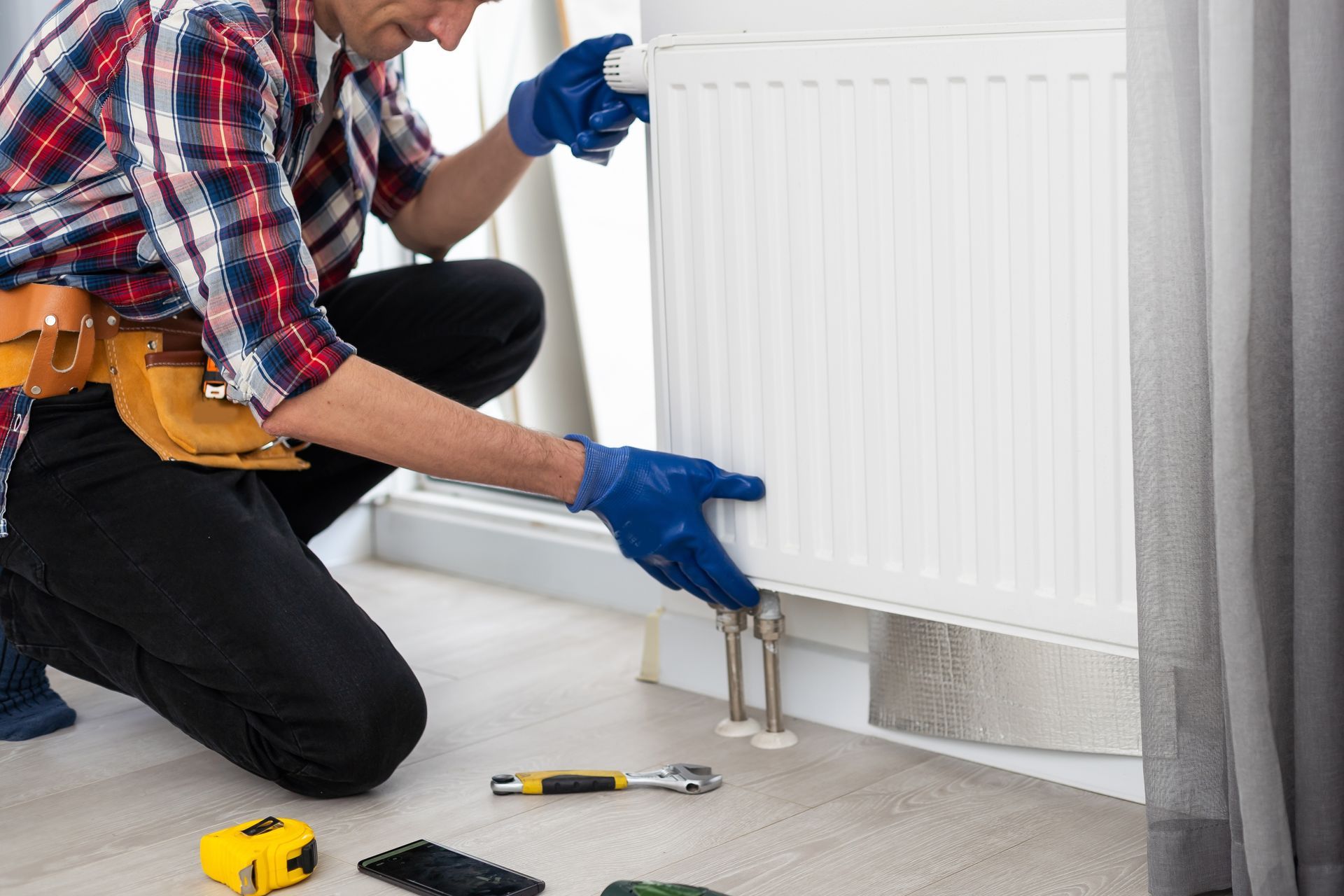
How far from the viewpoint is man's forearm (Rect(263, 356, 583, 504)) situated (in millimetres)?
1243

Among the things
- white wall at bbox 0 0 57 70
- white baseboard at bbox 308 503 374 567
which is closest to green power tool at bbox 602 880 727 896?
white baseboard at bbox 308 503 374 567

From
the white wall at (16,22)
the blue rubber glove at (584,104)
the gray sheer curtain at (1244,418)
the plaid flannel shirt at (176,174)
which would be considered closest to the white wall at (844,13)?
the blue rubber glove at (584,104)

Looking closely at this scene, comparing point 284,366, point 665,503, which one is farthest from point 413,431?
point 665,503

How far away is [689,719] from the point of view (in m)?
1.54

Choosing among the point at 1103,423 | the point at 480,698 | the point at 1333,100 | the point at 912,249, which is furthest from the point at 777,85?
the point at 480,698

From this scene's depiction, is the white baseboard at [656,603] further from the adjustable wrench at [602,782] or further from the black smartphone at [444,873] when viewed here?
the black smartphone at [444,873]

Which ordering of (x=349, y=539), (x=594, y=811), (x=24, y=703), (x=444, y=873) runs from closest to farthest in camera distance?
(x=444, y=873), (x=594, y=811), (x=24, y=703), (x=349, y=539)

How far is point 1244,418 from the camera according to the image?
2.94 ft

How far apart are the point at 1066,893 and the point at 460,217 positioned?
1023 mm

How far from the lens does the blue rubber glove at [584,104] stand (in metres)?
1.48

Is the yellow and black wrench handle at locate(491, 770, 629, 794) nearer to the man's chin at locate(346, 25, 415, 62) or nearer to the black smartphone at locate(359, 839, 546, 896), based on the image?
the black smartphone at locate(359, 839, 546, 896)

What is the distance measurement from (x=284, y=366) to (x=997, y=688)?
2.38 feet

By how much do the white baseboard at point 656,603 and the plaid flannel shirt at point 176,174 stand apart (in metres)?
0.59

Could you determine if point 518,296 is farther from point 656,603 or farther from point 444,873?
point 444,873
